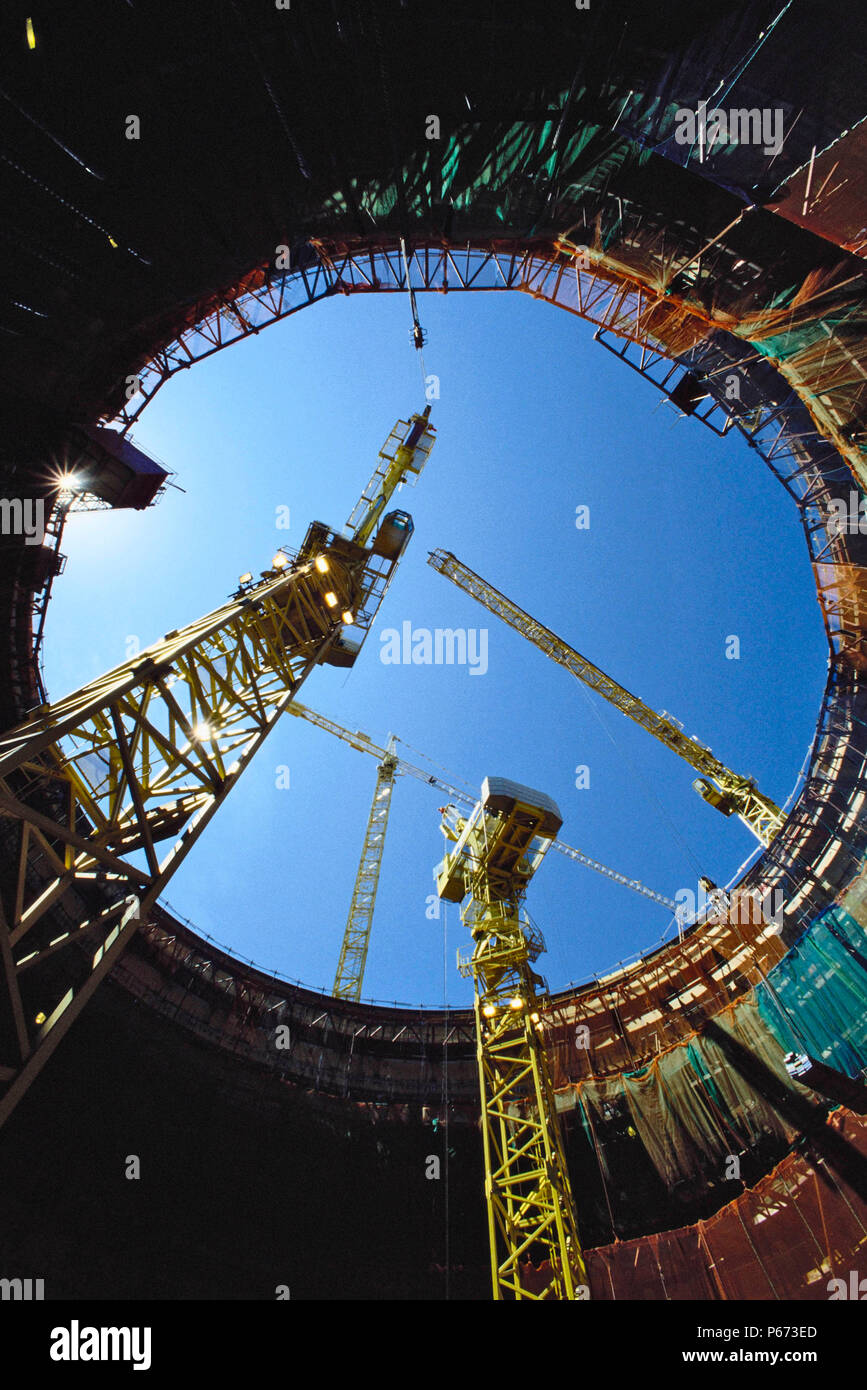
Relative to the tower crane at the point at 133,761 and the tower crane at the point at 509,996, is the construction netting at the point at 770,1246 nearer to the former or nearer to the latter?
the tower crane at the point at 509,996

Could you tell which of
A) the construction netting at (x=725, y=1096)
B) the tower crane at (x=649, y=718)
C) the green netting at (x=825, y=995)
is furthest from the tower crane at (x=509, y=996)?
the tower crane at (x=649, y=718)

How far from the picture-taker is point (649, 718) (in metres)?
35.0

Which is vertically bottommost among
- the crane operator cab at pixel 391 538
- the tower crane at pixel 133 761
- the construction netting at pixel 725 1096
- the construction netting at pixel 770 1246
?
the construction netting at pixel 770 1246

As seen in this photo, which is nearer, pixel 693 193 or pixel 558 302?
pixel 693 193

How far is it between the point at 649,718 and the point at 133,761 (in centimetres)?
3115

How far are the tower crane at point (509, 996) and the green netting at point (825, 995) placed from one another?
245 inches

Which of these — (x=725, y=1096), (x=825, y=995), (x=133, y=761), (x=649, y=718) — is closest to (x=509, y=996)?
(x=725, y=1096)

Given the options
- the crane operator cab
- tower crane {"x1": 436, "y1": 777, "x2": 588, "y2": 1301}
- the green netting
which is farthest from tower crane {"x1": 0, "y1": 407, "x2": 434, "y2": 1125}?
the green netting

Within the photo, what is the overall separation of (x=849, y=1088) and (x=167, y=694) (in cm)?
1654

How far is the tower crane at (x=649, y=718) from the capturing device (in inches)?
1236
